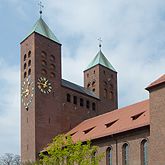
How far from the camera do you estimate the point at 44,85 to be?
172ft

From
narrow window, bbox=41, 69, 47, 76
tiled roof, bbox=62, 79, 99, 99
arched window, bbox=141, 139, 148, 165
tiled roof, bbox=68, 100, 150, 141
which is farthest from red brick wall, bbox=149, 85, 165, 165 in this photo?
tiled roof, bbox=62, 79, 99, 99

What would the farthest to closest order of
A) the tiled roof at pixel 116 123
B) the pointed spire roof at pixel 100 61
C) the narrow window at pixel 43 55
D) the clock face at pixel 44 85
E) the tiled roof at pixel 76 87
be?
the pointed spire roof at pixel 100 61, the tiled roof at pixel 76 87, the narrow window at pixel 43 55, the clock face at pixel 44 85, the tiled roof at pixel 116 123

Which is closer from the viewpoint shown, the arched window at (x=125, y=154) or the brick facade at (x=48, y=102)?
the arched window at (x=125, y=154)

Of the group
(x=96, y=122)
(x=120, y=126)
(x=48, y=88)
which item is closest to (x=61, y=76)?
(x=48, y=88)

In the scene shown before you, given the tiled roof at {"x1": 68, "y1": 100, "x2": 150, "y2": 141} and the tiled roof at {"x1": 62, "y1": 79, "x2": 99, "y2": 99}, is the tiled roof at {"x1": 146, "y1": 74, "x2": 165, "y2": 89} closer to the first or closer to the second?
the tiled roof at {"x1": 68, "y1": 100, "x2": 150, "y2": 141}

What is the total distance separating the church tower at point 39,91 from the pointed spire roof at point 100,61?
8857 mm

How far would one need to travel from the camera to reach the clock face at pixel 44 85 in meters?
52.1

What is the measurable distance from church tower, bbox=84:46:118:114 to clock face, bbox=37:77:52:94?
395 inches

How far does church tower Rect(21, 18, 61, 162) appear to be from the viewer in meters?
51.0

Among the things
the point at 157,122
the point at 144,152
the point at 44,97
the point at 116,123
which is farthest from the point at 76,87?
the point at 157,122

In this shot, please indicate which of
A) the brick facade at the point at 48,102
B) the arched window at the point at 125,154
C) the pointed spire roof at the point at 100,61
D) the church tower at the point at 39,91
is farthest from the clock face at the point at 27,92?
the arched window at the point at 125,154

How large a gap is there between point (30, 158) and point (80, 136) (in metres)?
7.06

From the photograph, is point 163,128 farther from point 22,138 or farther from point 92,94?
point 92,94

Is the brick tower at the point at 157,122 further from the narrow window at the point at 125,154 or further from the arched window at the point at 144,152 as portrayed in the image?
the narrow window at the point at 125,154
